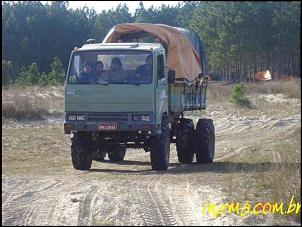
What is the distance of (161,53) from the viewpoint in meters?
14.6

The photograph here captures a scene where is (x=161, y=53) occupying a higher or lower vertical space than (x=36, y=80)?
higher

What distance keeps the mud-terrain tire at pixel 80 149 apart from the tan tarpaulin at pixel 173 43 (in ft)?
8.85

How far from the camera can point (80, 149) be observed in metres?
14.5

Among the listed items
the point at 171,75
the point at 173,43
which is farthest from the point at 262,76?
the point at 171,75

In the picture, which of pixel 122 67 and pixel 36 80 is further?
pixel 36 80

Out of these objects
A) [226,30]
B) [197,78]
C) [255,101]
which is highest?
[226,30]

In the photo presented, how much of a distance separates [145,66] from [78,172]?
2737 millimetres

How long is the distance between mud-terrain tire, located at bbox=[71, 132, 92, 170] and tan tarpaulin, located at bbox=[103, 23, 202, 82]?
8.85 feet

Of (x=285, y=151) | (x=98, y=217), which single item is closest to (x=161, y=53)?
(x=285, y=151)

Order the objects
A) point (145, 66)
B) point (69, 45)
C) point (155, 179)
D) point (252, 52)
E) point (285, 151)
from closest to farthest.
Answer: point (155, 179)
point (145, 66)
point (252, 52)
point (285, 151)
point (69, 45)

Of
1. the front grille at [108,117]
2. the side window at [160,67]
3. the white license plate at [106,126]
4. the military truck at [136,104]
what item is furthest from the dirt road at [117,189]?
the side window at [160,67]

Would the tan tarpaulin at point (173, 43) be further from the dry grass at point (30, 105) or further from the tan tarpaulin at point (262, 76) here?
the dry grass at point (30, 105)

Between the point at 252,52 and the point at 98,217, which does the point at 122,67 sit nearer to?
the point at 252,52

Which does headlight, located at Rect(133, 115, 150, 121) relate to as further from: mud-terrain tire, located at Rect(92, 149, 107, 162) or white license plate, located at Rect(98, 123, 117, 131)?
mud-terrain tire, located at Rect(92, 149, 107, 162)
